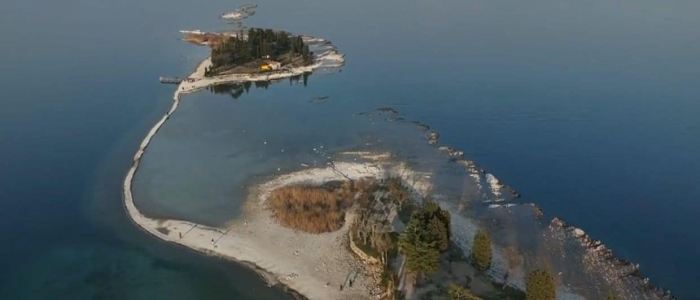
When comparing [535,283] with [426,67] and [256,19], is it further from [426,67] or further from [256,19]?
[256,19]

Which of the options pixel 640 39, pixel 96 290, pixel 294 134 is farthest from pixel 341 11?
pixel 96 290

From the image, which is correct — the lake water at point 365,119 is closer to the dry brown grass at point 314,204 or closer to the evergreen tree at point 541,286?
the dry brown grass at point 314,204

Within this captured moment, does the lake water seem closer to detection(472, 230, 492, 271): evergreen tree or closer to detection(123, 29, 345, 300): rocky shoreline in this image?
detection(123, 29, 345, 300): rocky shoreline

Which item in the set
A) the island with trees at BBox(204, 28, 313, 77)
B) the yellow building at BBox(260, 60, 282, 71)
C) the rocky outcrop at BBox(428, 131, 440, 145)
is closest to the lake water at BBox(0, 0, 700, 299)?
the rocky outcrop at BBox(428, 131, 440, 145)

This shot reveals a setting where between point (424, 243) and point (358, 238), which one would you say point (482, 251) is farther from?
point (358, 238)

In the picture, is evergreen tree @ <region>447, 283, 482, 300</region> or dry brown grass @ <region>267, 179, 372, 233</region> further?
dry brown grass @ <region>267, 179, 372, 233</region>

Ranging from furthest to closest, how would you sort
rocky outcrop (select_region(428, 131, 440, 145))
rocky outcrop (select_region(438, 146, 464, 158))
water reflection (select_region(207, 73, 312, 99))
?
water reflection (select_region(207, 73, 312, 99)) < rocky outcrop (select_region(428, 131, 440, 145)) < rocky outcrop (select_region(438, 146, 464, 158))

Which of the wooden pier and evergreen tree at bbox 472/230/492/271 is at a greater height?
the wooden pier
